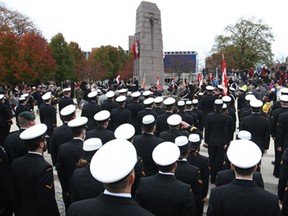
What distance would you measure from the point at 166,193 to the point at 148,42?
1994 cm

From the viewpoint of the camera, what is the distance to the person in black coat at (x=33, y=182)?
344 centimetres

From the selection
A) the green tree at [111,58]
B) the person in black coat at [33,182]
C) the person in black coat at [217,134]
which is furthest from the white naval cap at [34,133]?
the green tree at [111,58]

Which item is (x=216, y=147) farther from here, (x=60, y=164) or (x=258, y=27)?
(x=258, y=27)

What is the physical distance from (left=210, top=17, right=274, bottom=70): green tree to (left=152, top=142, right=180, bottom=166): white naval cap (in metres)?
50.0

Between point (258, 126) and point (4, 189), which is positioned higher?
point (258, 126)

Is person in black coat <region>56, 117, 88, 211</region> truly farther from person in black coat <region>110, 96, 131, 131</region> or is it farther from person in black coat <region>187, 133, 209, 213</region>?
person in black coat <region>110, 96, 131, 131</region>

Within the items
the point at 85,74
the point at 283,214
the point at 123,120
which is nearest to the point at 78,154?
the point at 283,214

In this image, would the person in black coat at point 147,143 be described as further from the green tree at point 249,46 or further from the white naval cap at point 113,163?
the green tree at point 249,46

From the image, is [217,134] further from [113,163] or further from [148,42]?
[148,42]

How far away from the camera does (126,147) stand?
207 centimetres

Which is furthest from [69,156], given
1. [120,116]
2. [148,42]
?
[148,42]

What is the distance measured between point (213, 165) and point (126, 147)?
17.8ft

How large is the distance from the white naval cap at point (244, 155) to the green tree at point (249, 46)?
50159 millimetres

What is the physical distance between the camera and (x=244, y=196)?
8.47 ft
